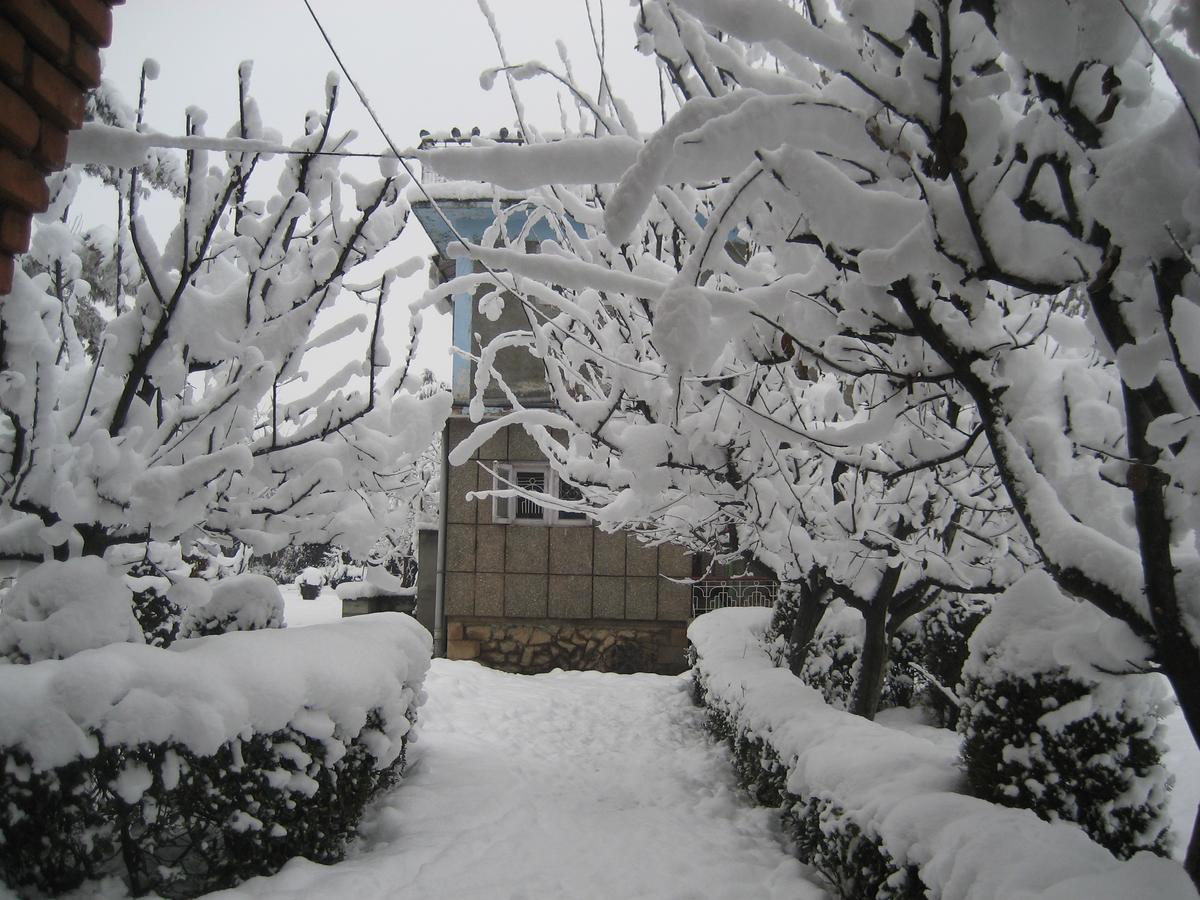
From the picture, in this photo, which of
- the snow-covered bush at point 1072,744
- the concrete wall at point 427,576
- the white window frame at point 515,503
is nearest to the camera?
the snow-covered bush at point 1072,744

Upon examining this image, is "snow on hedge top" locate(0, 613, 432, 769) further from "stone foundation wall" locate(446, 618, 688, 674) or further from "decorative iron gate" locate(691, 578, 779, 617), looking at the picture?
"decorative iron gate" locate(691, 578, 779, 617)

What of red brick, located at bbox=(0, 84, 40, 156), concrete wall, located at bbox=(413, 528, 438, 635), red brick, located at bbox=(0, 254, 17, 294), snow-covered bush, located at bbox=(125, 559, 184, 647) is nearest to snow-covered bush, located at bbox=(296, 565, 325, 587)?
concrete wall, located at bbox=(413, 528, 438, 635)

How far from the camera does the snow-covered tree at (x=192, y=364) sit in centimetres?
314

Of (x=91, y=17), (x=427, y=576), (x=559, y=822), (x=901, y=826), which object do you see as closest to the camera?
(x=91, y=17)

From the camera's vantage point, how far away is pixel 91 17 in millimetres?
1895

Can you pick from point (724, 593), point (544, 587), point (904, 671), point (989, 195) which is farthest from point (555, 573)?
point (989, 195)

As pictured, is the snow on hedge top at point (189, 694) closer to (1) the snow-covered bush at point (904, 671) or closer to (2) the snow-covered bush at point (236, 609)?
(2) the snow-covered bush at point (236, 609)

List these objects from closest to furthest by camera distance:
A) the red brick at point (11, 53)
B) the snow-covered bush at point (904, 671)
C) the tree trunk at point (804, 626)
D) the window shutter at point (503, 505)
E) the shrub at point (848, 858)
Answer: the red brick at point (11, 53)
the shrub at point (848, 858)
the tree trunk at point (804, 626)
the snow-covered bush at point (904, 671)
the window shutter at point (503, 505)

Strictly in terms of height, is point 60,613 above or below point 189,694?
above

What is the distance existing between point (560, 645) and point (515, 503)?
84.3 inches

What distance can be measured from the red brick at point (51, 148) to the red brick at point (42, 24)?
0.54ft

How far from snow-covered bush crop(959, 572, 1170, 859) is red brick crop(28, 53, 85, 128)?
3.66 metres

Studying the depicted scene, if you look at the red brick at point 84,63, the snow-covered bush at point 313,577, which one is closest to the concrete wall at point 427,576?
the red brick at point 84,63

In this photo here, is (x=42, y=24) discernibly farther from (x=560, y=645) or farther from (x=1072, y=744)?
(x=560, y=645)
